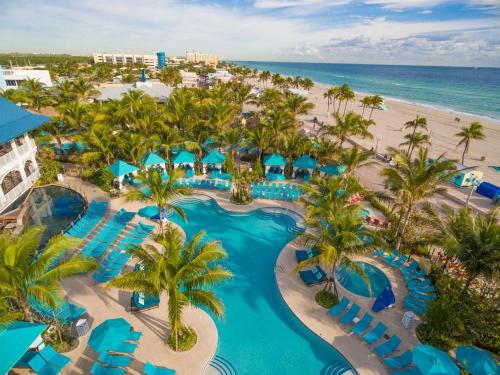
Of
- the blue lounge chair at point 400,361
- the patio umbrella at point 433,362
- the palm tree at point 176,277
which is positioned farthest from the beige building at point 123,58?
the patio umbrella at point 433,362

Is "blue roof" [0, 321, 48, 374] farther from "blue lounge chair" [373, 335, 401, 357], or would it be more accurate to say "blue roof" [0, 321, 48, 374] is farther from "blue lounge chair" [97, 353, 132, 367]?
"blue lounge chair" [373, 335, 401, 357]

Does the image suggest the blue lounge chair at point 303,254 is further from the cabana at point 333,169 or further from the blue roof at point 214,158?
the blue roof at point 214,158

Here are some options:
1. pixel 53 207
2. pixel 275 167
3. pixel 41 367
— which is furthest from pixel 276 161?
pixel 41 367

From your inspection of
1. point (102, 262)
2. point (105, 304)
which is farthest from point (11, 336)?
point (102, 262)

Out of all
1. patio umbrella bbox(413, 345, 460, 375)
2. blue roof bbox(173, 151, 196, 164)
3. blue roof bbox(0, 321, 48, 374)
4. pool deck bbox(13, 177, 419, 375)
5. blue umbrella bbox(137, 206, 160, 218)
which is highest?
blue roof bbox(173, 151, 196, 164)

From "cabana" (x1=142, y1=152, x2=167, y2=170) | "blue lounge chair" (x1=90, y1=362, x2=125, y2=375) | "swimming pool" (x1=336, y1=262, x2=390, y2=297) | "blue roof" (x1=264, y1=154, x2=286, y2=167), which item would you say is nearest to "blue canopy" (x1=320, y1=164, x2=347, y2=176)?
"blue roof" (x1=264, y1=154, x2=286, y2=167)

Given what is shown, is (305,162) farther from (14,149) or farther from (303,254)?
(14,149)
